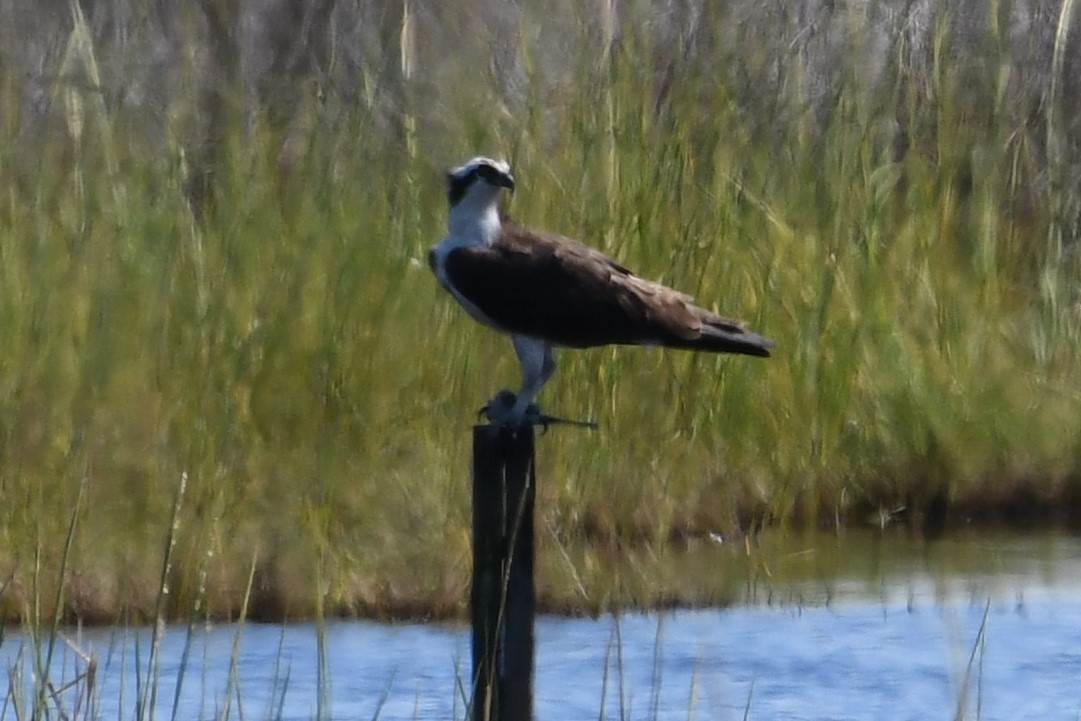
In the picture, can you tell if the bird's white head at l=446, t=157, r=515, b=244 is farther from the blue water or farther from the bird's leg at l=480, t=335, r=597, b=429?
the blue water

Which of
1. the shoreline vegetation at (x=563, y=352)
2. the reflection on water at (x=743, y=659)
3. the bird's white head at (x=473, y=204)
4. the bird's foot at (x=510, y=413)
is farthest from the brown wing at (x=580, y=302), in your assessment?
the shoreline vegetation at (x=563, y=352)

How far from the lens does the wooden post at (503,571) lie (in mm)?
4078

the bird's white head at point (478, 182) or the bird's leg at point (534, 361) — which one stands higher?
the bird's white head at point (478, 182)

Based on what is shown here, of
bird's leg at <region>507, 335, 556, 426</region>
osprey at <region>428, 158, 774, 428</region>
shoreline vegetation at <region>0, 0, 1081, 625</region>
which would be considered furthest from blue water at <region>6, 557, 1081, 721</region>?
osprey at <region>428, 158, 774, 428</region>

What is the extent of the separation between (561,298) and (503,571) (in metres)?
0.98

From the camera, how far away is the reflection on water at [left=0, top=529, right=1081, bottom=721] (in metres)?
5.29

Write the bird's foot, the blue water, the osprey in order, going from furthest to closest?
1. the blue water
2. the osprey
3. the bird's foot

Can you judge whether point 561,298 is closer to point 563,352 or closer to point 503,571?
point 503,571

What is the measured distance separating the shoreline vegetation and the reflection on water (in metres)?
0.23

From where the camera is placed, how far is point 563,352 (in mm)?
6621

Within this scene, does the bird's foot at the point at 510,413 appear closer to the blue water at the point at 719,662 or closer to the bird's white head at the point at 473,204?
the bird's white head at the point at 473,204

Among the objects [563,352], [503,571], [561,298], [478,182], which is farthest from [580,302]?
[563,352]

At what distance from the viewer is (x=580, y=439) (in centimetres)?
659

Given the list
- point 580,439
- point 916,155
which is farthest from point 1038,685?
point 916,155
